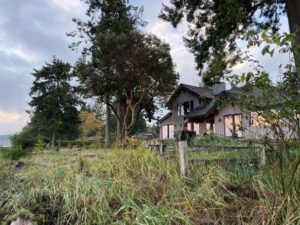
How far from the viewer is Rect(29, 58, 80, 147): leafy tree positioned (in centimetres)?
3481

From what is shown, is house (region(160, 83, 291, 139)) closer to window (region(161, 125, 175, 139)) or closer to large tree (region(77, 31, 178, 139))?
window (region(161, 125, 175, 139))

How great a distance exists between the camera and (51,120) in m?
35.1

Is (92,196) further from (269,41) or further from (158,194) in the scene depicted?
(269,41)

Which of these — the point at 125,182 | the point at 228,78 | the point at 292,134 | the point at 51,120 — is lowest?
the point at 125,182

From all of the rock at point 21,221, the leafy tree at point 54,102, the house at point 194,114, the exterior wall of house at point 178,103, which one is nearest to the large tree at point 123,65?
the house at point 194,114

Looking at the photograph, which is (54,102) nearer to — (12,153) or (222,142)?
(12,153)

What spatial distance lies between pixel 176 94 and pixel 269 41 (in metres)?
29.1

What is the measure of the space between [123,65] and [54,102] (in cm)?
1527

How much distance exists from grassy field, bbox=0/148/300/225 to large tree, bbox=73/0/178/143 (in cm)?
1698

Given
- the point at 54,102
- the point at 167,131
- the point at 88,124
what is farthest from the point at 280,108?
the point at 88,124

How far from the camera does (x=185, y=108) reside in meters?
30.6

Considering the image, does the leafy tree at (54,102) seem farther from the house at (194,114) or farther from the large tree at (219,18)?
the large tree at (219,18)

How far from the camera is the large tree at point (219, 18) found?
9977 millimetres

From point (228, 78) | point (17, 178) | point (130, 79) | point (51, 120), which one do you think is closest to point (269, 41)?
point (228, 78)
